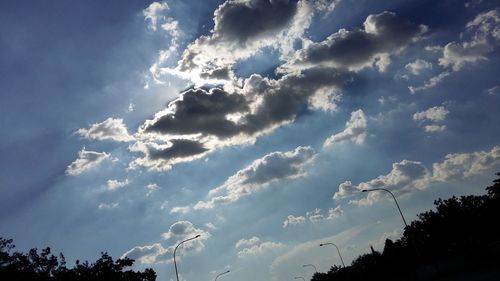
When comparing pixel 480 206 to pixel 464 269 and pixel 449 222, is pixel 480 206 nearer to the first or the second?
pixel 449 222

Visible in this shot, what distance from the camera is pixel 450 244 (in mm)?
79250

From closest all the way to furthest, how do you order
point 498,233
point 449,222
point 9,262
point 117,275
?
point 9,262 → point 498,233 → point 117,275 → point 449,222

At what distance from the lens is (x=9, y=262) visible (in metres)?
56.5

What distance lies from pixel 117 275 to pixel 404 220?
5066 cm

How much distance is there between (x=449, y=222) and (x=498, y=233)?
1260cm

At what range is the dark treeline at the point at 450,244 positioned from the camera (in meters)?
59.9

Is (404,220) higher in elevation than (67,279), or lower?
lower

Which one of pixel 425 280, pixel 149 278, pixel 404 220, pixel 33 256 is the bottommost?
pixel 425 280

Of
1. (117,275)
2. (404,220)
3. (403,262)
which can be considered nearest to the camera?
(404,220)

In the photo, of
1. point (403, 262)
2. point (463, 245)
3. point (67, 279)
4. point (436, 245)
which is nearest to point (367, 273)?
point (403, 262)

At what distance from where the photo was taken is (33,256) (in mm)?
61188

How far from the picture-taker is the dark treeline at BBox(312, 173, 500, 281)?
5991cm

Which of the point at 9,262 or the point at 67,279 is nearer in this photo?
the point at 9,262

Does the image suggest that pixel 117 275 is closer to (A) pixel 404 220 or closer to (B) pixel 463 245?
(A) pixel 404 220
